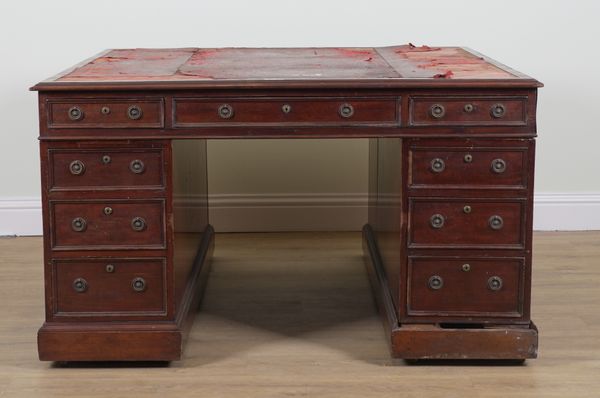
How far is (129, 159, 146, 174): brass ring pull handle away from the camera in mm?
3047

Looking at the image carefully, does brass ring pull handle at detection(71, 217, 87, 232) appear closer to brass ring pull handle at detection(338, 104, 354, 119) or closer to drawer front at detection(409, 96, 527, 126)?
brass ring pull handle at detection(338, 104, 354, 119)

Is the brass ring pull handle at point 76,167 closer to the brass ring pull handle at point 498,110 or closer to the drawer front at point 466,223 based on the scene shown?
the drawer front at point 466,223

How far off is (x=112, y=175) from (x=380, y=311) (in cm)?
106

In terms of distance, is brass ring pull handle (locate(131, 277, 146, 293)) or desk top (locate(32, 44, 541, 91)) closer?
desk top (locate(32, 44, 541, 91))

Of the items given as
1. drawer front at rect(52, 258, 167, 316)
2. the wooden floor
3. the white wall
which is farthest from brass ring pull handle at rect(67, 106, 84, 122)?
the white wall

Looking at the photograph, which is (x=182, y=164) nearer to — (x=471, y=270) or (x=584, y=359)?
(x=471, y=270)

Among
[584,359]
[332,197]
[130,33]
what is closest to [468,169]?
[584,359]

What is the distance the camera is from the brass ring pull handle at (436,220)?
309cm

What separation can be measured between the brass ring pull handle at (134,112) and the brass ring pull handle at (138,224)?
0.95ft

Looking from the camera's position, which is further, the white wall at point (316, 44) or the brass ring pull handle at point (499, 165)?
the white wall at point (316, 44)

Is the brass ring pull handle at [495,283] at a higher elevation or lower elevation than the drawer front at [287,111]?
lower

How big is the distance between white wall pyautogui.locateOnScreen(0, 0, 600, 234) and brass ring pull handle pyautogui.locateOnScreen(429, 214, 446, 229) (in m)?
1.73

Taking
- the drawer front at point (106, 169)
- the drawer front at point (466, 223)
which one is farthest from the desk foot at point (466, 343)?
the drawer front at point (106, 169)

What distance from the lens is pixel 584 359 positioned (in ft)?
10.4
